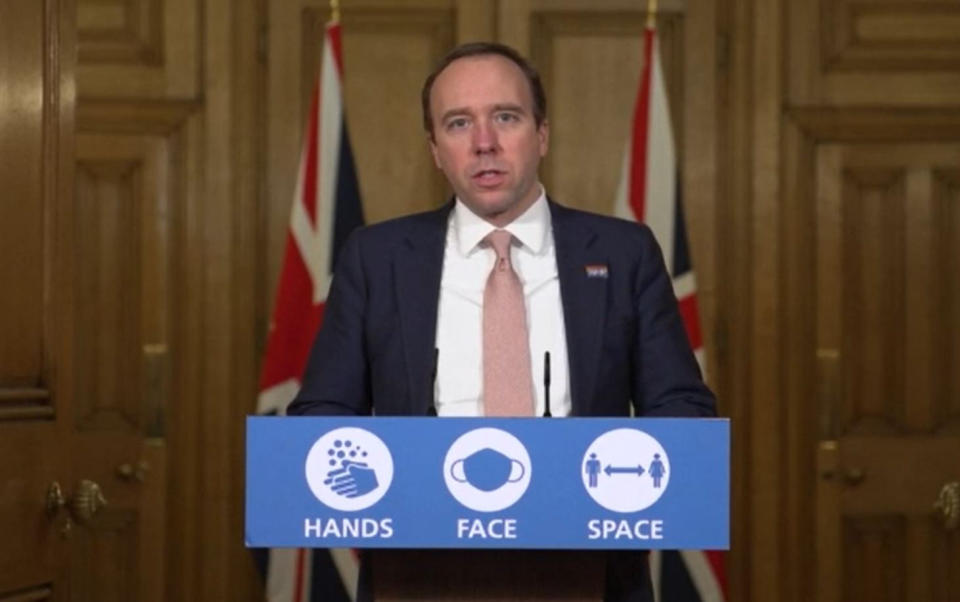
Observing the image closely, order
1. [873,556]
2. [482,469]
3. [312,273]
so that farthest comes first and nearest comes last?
[873,556], [312,273], [482,469]

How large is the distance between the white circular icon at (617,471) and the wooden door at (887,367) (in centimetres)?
330

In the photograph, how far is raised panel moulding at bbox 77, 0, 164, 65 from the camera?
17.7ft

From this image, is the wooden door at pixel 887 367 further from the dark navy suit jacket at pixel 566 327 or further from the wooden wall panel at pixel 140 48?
the dark navy suit jacket at pixel 566 327

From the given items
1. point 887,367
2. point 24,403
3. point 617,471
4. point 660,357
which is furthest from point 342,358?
point 887,367

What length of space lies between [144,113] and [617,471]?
3.53 meters

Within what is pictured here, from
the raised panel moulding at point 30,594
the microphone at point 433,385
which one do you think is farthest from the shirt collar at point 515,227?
the raised panel moulding at point 30,594

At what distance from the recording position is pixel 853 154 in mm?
5434

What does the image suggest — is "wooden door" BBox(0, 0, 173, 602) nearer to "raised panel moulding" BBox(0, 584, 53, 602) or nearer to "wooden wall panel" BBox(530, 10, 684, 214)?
"raised panel moulding" BBox(0, 584, 53, 602)

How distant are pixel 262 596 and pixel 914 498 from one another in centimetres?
197

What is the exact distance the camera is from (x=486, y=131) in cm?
269

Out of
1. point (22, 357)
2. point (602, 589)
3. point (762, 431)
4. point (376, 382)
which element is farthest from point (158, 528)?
point (602, 589)

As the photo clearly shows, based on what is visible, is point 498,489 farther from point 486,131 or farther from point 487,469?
point 486,131

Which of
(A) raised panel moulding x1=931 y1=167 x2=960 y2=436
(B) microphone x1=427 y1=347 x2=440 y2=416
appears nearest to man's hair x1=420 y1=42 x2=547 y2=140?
(B) microphone x1=427 y1=347 x2=440 y2=416

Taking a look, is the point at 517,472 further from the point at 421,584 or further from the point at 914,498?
the point at 914,498
